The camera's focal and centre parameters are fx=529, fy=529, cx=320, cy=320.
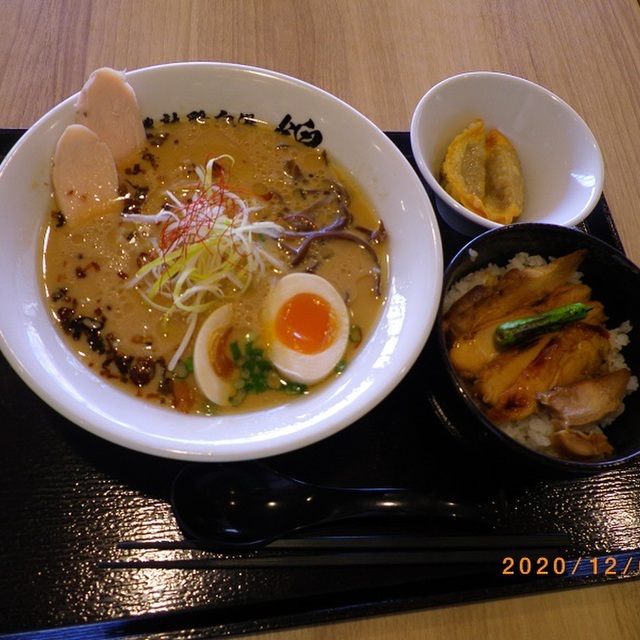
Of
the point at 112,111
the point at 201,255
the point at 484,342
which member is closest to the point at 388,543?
the point at 484,342

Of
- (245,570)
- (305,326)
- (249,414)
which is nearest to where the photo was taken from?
(245,570)

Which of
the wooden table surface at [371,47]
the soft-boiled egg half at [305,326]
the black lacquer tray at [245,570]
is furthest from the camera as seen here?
the wooden table surface at [371,47]

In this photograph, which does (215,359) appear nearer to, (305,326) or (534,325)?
(305,326)

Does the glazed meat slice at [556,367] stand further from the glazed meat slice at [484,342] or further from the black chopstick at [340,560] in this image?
the black chopstick at [340,560]

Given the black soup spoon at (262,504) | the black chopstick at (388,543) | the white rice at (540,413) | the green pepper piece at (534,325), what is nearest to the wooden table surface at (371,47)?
the white rice at (540,413)

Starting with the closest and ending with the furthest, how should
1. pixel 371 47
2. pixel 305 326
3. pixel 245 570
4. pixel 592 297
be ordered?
pixel 245 570
pixel 305 326
pixel 592 297
pixel 371 47

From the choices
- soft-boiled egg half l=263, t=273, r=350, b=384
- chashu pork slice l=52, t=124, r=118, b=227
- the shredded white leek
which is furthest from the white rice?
chashu pork slice l=52, t=124, r=118, b=227

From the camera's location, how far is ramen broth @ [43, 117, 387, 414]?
1359mm

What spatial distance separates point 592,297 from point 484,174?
551 mm

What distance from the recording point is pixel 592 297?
1591 millimetres

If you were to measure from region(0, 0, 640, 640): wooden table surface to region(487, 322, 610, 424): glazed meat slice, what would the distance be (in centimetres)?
70

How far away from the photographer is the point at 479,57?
234cm

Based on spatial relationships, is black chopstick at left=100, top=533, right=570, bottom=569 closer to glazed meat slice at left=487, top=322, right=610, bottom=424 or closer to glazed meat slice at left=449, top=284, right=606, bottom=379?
glazed meat slice at left=487, top=322, right=610, bottom=424

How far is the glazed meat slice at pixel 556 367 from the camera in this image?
1350 millimetres
